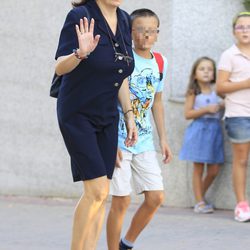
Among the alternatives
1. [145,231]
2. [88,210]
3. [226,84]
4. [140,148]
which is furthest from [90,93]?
[226,84]

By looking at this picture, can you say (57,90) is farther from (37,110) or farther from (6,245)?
(37,110)

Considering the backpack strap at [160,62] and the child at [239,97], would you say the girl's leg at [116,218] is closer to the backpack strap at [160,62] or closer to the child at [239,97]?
the backpack strap at [160,62]

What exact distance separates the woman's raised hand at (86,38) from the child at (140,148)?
891 mm

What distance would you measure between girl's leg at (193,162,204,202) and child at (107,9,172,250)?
81.7 inches

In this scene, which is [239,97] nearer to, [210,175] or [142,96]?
[210,175]

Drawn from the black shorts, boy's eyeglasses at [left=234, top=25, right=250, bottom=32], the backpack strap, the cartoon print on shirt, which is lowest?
the black shorts

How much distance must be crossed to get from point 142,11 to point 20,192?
11.2 feet

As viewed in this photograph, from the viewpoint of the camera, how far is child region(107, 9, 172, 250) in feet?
17.6

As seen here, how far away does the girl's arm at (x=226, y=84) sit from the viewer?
23.4ft

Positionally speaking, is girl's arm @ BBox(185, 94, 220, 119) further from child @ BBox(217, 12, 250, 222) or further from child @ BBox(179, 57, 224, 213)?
child @ BBox(217, 12, 250, 222)

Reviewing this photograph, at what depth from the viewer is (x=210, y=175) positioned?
24.9ft

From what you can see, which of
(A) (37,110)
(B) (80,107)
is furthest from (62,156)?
(B) (80,107)

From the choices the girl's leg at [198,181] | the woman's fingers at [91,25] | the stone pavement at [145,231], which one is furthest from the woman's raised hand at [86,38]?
the girl's leg at [198,181]

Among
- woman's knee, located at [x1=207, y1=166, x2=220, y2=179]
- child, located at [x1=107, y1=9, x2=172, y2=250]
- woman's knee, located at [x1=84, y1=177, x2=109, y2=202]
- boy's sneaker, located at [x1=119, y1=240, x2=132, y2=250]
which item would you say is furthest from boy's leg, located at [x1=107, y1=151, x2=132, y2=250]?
woman's knee, located at [x1=207, y1=166, x2=220, y2=179]
